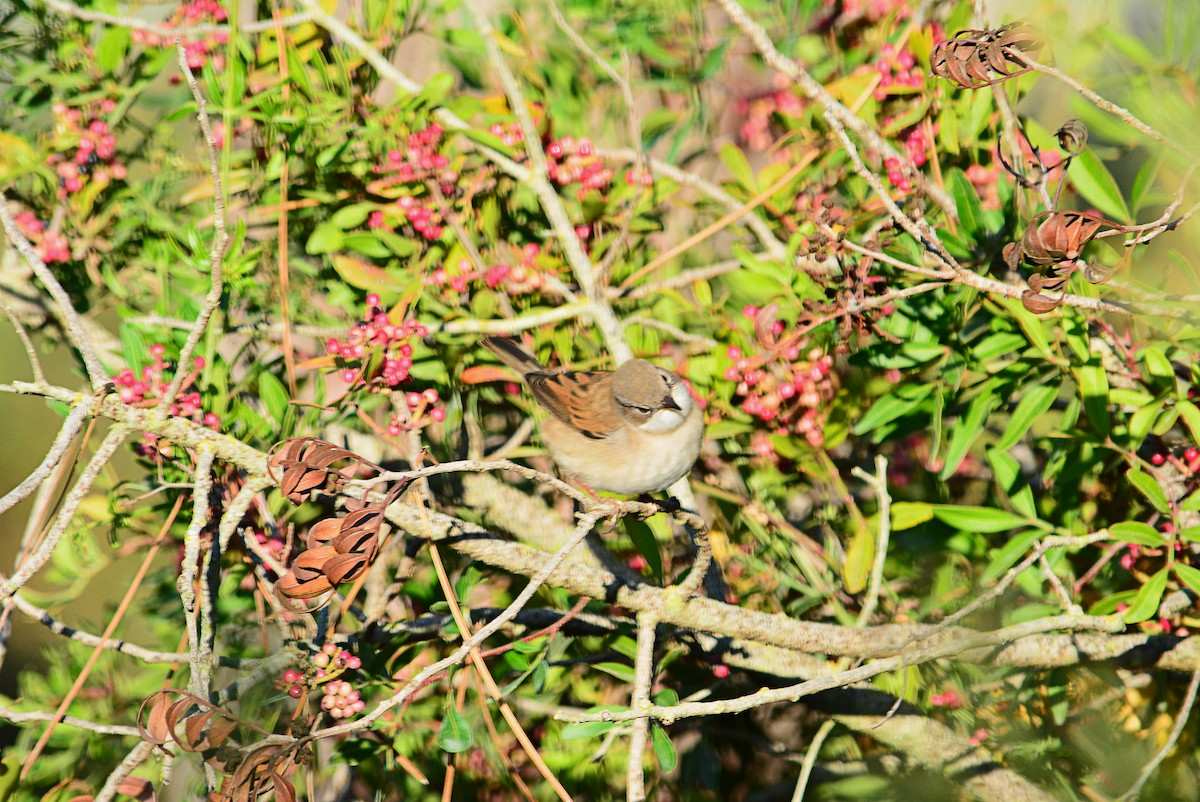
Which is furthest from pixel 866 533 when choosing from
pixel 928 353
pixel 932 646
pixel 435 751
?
pixel 435 751

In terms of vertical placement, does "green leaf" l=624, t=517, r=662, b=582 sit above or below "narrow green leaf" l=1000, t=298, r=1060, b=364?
below

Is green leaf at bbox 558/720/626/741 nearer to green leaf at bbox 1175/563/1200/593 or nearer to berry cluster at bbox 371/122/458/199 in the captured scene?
green leaf at bbox 1175/563/1200/593

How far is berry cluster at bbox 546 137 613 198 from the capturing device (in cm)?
261

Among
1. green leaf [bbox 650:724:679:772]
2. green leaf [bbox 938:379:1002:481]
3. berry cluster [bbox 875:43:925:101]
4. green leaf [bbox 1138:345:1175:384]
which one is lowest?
green leaf [bbox 650:724:679:772]

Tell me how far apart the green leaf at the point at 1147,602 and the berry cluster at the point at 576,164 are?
173cm

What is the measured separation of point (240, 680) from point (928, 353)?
1.86 metres

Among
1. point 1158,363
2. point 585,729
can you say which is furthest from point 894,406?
point 585,729

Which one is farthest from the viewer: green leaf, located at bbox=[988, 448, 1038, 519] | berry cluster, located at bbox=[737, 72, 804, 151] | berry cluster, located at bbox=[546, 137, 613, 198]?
berry cluster, located at bbox=[737, 72, 804, 151]

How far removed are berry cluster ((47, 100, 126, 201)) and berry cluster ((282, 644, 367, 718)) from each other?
59.2 inches

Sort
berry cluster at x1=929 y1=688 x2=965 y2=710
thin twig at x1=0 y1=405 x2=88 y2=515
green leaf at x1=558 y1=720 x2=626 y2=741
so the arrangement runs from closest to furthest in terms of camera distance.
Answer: thin twig at x1=0 y1=405 x2=88 y2=515 < green leaf at x1=558 y1=720 x2=626 y2=741 < berry cluster at x1=929 y1=688 x2=965 y2=710

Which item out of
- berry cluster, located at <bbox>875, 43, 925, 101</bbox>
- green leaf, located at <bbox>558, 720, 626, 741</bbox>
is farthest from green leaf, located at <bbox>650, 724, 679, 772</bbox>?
berry cluster, located at <bbox>875, 43, 925, 101</bbox>

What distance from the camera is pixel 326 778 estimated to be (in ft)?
9.52

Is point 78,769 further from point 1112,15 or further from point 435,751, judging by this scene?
point 1112,15

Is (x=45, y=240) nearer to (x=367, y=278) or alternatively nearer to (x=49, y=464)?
(x=367, y=278)
